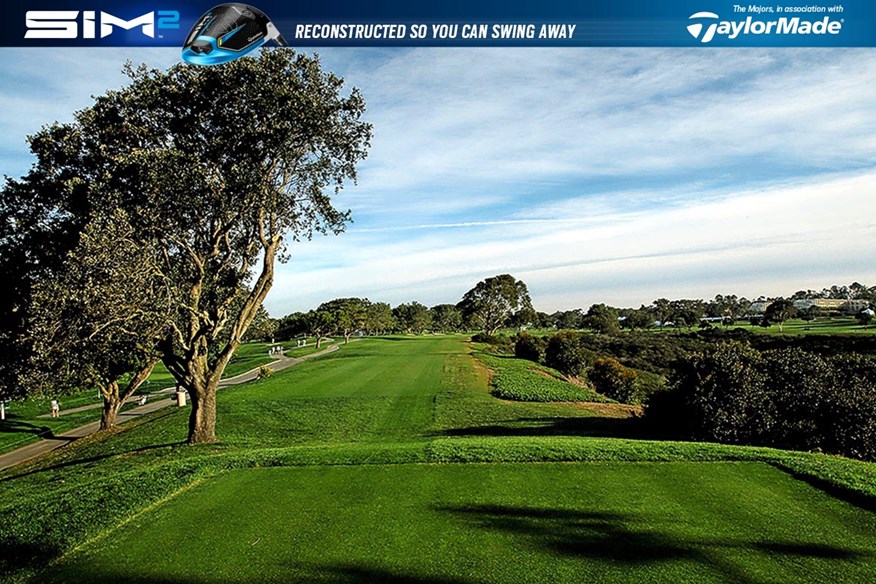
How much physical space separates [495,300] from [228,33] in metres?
95.7

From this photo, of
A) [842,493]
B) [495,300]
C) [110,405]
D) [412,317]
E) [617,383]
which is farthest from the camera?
[412,317]

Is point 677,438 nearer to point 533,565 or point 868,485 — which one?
point 868,485

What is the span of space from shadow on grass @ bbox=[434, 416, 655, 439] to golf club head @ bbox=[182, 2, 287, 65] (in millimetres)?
13206

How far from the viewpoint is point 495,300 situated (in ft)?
353

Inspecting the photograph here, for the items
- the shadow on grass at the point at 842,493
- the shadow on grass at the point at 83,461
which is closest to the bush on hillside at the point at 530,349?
the shadow on grass at the point at 83,461

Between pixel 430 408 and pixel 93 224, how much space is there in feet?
53.7

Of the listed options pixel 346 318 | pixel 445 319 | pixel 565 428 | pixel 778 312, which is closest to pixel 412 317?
pixel 445 319

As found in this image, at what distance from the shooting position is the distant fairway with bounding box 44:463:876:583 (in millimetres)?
5637

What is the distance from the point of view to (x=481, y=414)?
81.1 feet

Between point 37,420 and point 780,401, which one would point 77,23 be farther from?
point 37,420

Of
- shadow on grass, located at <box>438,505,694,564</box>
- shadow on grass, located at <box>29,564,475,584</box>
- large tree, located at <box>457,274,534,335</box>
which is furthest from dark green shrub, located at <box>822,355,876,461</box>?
large tree, located at <box>457,274,534,335</box>

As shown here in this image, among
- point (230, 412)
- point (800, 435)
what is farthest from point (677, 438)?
point (230, 412)

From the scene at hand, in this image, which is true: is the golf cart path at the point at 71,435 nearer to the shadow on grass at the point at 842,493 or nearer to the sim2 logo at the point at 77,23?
the sim2 logo at the point at 77,23

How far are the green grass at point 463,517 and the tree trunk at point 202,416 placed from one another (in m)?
3.36
